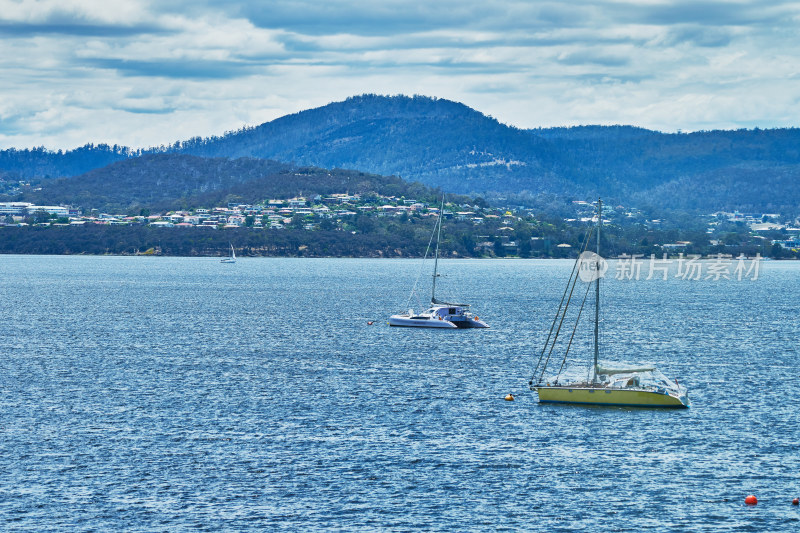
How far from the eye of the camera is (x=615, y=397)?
67812 millimetres

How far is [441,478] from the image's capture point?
5084 centimetres

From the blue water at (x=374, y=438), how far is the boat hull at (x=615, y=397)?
868mm

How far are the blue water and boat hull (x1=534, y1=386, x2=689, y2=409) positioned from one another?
868mm

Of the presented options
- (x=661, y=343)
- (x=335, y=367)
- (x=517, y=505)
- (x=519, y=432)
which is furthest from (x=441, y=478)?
(x=661, y=343)

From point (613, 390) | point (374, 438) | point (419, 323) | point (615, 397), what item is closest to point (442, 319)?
point (419, 323)

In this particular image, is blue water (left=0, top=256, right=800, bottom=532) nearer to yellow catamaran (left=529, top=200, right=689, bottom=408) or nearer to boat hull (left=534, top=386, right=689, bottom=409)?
boat hull (left=534, top=386, right=689, bottom=409)

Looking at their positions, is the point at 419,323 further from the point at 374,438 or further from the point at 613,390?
the point at 374,438

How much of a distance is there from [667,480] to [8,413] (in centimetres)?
4104

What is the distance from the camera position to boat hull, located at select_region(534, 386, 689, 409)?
222ft

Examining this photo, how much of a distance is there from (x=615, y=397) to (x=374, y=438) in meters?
18.2

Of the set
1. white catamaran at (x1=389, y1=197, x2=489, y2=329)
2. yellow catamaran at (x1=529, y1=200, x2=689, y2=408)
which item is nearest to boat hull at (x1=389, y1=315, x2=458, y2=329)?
white catamaran at (x1=389, y1=197, x2=489, y2=329)

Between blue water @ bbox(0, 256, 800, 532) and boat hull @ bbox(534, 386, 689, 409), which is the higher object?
boat hull @ bbox(534, 386, 689, 409)

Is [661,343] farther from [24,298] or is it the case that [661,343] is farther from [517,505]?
[24,298]

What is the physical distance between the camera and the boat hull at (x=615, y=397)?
6756 centimetres
